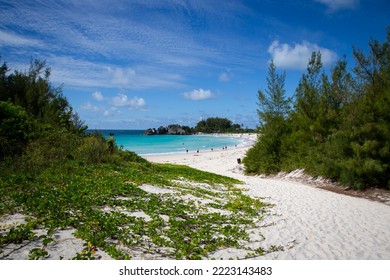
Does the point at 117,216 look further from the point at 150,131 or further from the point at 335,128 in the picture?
the point at 150,131

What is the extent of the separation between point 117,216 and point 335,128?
49.3 ft

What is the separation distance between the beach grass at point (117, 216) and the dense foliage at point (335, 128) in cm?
751

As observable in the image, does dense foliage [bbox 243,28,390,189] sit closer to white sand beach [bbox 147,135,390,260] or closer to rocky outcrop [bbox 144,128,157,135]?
white sand beach [bbox 147,135,390,260]

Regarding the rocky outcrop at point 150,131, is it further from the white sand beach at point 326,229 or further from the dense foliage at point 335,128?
the white sand beach at point 326,229

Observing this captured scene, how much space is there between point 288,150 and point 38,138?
1758 cm

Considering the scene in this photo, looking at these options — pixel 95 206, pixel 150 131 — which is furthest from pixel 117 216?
pixel 150 131

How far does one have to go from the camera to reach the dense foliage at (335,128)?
44.7ft

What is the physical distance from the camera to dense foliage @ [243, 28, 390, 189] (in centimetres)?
1363

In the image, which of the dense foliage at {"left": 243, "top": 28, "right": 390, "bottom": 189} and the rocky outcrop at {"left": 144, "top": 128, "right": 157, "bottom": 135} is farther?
the rocky outcrop at {"left": 144, "top": 128, "right": 157, "bottom": 135}

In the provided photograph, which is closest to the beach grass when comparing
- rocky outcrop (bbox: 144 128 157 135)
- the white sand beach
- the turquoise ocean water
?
the white sand beach

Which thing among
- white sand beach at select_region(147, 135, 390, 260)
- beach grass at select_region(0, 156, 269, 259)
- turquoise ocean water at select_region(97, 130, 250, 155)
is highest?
beach grass at select_region(0, 156, 269, 259)

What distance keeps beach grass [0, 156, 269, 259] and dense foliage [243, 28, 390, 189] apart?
296 inches
